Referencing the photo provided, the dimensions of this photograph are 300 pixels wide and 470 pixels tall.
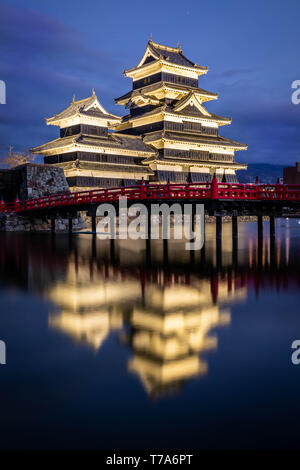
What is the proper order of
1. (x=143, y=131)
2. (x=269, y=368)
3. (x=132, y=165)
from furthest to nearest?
1. (x=143, y=131)
2. (x=132, y=165)
3. (x=269, y=368)

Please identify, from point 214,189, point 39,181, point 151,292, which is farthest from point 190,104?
point 151,292

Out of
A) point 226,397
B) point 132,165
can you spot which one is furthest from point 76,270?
point 132,165

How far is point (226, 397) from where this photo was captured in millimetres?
4801

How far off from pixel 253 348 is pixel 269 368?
810 mm

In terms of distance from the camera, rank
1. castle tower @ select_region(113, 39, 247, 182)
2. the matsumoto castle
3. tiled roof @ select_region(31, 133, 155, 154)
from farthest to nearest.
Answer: castle tower @ select_region(113, 39, 247, 182) < the matsumoto castle < tiled roof @ select_region(31, 133, 155, 154)

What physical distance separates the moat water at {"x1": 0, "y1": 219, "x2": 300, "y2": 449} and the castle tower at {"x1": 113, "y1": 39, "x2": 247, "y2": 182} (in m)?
34.6

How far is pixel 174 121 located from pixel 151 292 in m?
38.3

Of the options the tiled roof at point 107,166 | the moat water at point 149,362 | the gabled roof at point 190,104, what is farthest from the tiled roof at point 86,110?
the moat water at point 149,362

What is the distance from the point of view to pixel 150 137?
45.7 m

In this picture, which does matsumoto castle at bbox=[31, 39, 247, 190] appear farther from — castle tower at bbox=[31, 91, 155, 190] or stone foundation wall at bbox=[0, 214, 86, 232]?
stone foundation wall at bbox=[0, 214, 86, 232]

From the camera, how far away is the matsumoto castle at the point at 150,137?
41.5m

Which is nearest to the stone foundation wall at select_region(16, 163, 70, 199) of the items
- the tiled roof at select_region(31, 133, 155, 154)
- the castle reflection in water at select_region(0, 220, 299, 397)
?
the tiled roof at select_region(31, 133, 155, 154)

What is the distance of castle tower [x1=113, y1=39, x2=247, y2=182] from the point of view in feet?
150
